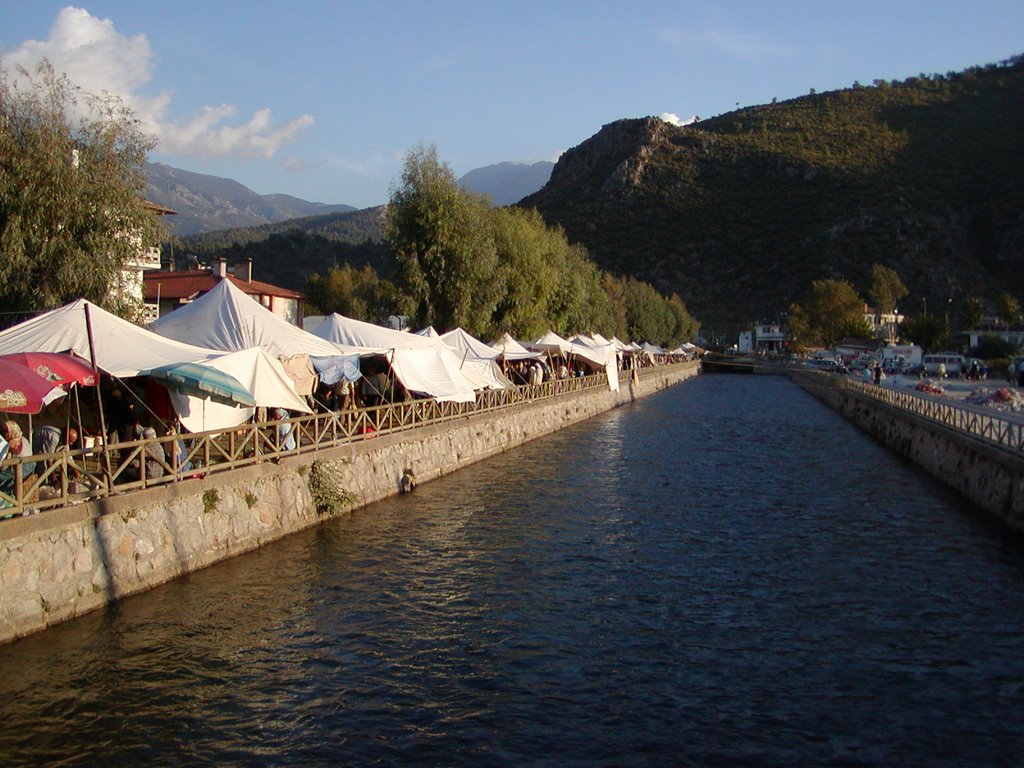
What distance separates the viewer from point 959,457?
24.8 metres

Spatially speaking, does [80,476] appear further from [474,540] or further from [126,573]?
[474,540]

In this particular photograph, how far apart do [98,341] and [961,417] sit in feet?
72.5

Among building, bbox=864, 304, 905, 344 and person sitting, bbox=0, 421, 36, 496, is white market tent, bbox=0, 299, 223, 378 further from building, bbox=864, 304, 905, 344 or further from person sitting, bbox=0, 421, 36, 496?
building, bbox=864, 304, 905, 344

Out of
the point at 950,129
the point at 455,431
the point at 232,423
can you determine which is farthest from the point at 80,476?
the point at 950,129

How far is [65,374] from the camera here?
1338cm

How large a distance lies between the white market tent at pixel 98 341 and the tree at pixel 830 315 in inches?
4600

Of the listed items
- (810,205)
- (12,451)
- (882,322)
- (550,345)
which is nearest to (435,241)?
(550,345)

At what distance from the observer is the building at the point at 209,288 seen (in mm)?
51756

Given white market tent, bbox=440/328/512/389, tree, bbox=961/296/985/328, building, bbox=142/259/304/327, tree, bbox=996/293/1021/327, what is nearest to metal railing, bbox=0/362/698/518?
white market tent, bbox=440/328/512/389

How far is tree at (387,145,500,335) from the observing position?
3847 centimetres

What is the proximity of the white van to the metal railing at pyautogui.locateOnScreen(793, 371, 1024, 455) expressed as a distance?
111 feet

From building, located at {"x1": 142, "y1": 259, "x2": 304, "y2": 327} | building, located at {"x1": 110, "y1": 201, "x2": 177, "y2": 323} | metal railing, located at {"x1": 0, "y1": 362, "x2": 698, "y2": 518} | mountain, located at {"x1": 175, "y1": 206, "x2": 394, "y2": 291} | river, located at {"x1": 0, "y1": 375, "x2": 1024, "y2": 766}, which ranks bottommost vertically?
river, located at {"x1": 0, "y1": 375, "x2": 1024, "y2": 766}

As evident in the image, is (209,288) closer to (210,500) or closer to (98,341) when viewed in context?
(98,341)

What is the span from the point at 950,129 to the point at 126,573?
Result: 582 feet
